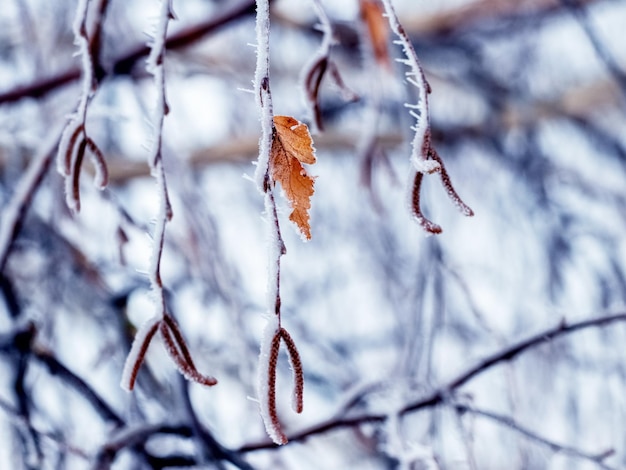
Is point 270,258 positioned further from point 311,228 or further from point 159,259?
point 311,228

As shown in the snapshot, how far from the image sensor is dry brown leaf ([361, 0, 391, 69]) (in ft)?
4.16

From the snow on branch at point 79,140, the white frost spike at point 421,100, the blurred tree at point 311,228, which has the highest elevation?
the white frost spike at point 421,100

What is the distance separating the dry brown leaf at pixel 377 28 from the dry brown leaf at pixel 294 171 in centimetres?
64

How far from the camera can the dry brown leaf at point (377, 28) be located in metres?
1.27

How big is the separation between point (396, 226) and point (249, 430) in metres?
1.18

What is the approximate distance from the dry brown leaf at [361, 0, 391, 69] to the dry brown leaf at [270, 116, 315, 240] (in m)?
0.64

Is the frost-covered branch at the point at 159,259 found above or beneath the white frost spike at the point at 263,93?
beneath

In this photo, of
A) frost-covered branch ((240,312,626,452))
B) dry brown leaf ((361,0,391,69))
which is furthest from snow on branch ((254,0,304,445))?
dry brown leaf ((361,0,391,69))

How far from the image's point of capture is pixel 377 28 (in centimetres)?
133

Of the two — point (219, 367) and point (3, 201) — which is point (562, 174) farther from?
point (3, 201)

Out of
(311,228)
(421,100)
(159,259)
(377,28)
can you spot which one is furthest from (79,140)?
(311,228)

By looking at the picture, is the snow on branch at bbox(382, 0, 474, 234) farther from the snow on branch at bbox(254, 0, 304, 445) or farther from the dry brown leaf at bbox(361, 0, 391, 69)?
the dry brown leaf at bbox(361, 0, 391, 69)

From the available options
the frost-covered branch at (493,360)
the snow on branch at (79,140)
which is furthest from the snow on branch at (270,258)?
the frost-covered branch at (493,360)

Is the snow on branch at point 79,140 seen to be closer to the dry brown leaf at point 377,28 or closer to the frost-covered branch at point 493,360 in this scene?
the frost-covered branch at point 493,360
